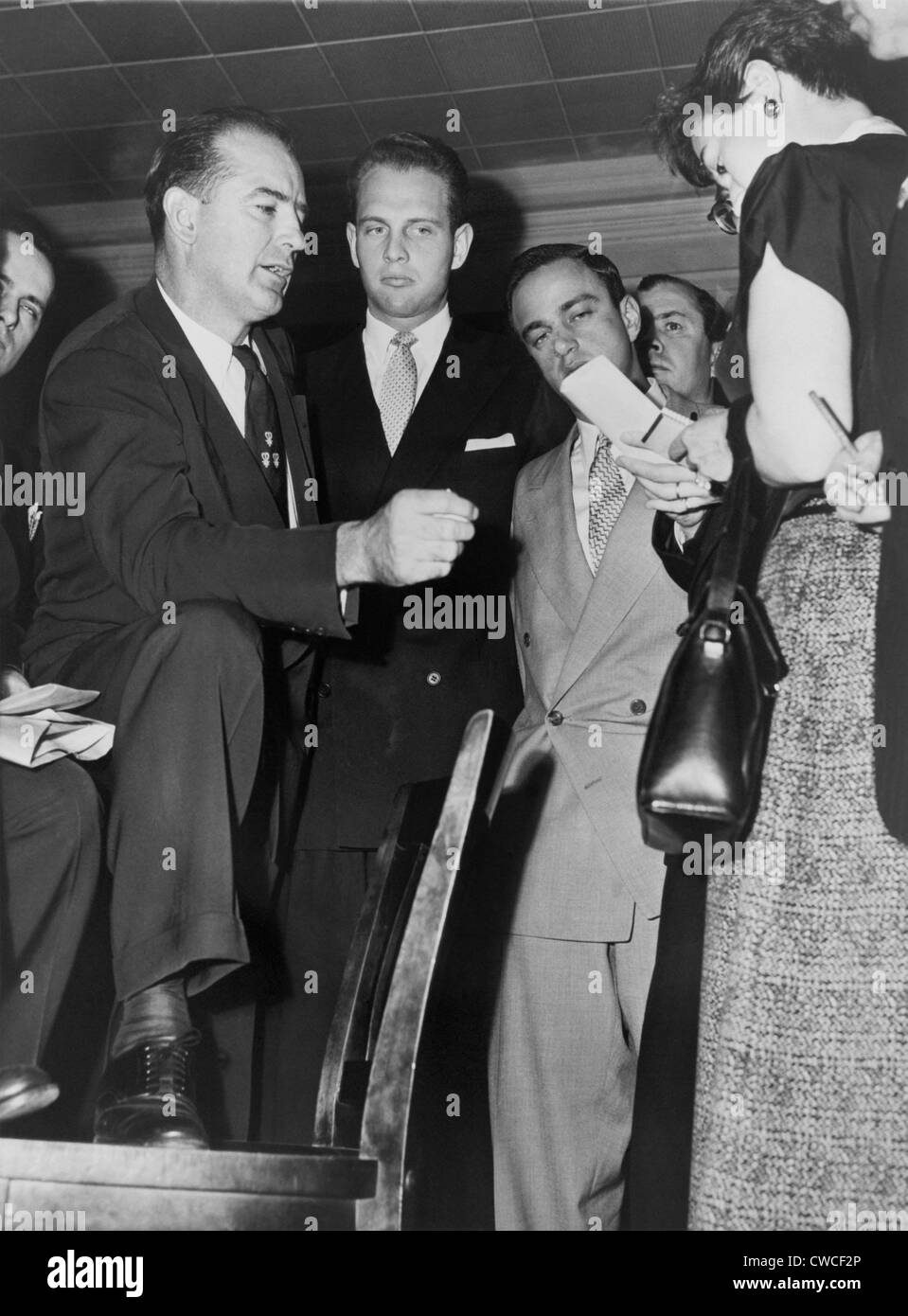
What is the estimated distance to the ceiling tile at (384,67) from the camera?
3.47m

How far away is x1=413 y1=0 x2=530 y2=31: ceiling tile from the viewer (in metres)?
3.35

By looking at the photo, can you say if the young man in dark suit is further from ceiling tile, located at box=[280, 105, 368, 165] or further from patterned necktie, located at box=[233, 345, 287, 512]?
ceiling tile, located at box=[280, 105, 368, 165]

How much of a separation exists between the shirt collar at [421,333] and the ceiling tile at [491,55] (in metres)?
1.11

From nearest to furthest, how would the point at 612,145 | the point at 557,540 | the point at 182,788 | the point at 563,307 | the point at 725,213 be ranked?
the point at 182,788, the point at 725,213, the point at 557,540, the point at 563,307, the point at 612,145

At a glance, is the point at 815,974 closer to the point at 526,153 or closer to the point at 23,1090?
the point at 23,1090

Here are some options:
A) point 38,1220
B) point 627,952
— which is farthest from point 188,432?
point 38,1220

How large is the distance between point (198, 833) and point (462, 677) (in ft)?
2.52

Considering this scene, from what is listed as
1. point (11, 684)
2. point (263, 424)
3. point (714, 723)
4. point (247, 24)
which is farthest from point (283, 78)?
point (714, 723)

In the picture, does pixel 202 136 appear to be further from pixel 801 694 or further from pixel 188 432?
pixel 801 694

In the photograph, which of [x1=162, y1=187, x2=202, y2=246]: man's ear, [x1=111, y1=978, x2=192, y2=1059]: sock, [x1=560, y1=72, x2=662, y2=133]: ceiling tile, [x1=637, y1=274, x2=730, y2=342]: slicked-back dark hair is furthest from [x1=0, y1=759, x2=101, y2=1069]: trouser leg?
[x1=560, y1=72, x2=662, y2=133]: ceiling tile

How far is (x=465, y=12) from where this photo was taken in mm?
3377

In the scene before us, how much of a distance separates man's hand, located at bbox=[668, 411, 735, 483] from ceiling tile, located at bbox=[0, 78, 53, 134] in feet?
7.98

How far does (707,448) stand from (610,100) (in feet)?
6.86
